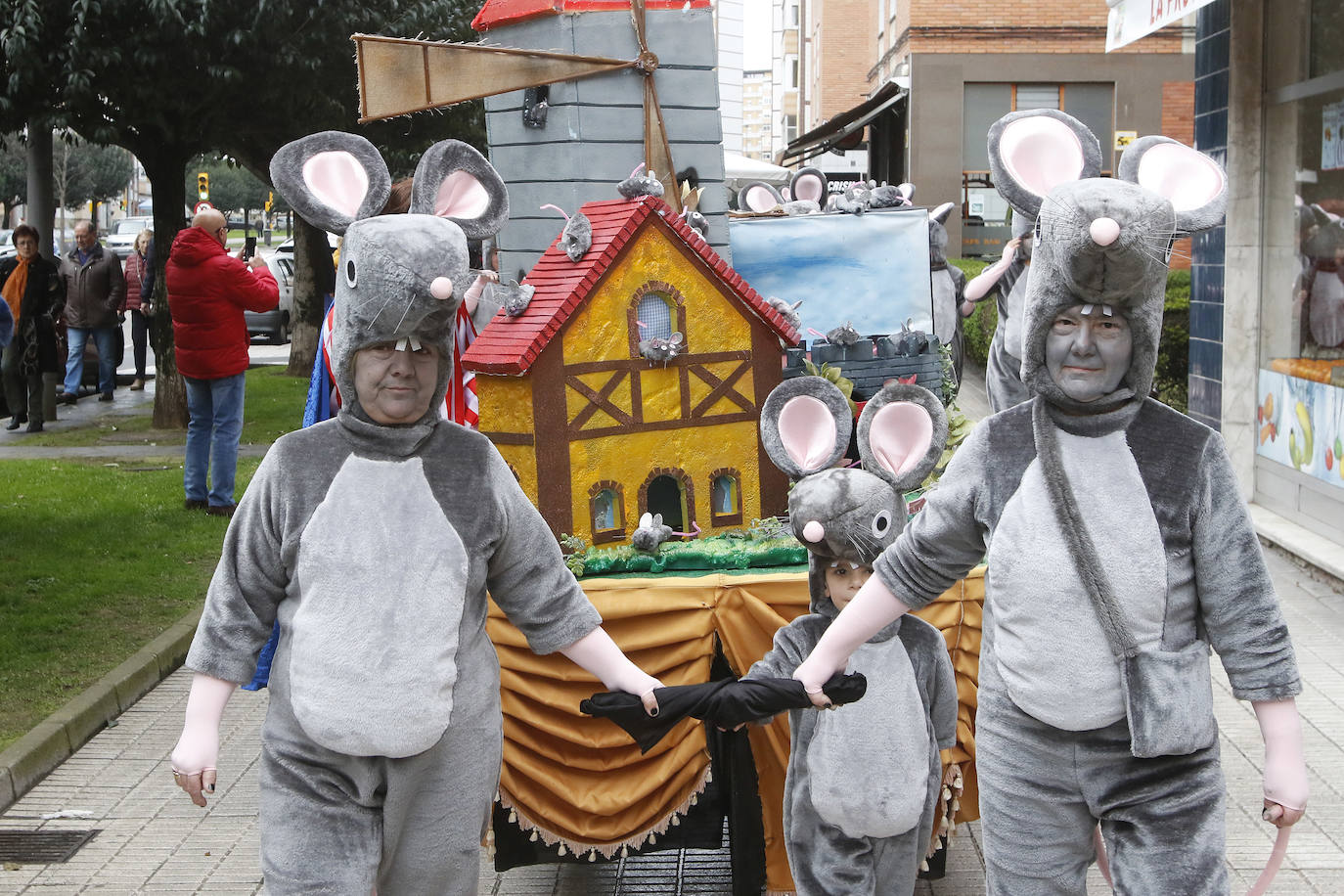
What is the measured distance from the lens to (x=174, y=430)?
14.1 meters

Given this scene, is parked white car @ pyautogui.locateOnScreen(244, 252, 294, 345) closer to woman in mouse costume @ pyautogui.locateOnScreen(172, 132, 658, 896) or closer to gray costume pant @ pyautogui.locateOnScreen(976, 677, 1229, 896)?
woman in mouse costume @ pyautogui.locateOnScreen(172, 132, 658, 896)

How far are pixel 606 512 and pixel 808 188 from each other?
150 inches

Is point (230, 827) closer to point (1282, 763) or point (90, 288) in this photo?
point (1282, 763)

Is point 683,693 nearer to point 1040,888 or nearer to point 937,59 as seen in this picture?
point 1040,888

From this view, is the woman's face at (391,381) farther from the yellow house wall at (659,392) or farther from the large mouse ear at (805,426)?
the yellow house wall at (659,392)

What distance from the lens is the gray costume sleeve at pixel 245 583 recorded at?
123 inches

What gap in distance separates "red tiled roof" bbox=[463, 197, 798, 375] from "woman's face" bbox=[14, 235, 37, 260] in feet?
32.7

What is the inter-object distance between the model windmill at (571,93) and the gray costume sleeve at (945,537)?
238 centimetres

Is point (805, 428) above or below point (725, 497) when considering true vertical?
above

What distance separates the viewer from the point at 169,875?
15.6 feet

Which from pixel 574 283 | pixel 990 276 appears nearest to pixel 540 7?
pixel 574 283

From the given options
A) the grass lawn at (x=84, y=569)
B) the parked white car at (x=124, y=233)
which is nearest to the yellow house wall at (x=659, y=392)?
the grass lawn at (x=84, y=569)

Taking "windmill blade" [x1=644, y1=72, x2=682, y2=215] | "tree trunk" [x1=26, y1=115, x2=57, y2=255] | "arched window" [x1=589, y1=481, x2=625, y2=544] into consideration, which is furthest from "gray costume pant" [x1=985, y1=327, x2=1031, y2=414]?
"tree trunk" [x1=26, y1=115, x2=57, y2=255]

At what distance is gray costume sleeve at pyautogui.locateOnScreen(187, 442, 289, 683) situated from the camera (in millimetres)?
3133
